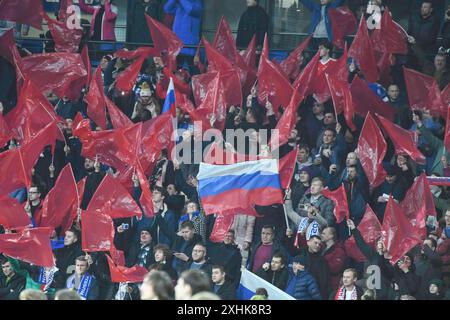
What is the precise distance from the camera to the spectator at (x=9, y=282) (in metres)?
15.1

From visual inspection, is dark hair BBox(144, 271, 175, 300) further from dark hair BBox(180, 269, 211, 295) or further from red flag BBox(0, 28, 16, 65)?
red flag BBox(0, 28, 16, 65)

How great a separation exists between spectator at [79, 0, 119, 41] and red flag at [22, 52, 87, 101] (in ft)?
4.55

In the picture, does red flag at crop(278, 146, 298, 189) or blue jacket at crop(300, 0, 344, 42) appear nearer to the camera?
red flag at crop(278, 146, 298, 189)

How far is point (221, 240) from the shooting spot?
15242mm

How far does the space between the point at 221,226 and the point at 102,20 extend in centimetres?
528

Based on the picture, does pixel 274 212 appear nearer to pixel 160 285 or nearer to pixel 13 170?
pixel 13 170

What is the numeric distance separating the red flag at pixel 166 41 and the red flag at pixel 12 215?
10.8ft

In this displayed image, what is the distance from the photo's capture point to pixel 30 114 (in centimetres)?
1695

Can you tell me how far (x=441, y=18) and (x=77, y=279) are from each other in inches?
270

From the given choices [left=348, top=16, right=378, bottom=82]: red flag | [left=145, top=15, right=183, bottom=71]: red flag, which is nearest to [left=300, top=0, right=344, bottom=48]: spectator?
[left=348, top=16, right=378, bottom=82]: red flag

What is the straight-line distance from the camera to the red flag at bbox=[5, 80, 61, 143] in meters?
16.9

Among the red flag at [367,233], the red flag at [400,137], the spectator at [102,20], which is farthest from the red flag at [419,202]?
the spectator at [102,20]

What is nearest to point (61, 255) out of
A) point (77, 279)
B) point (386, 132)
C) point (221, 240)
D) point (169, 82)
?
point (77, 279)
